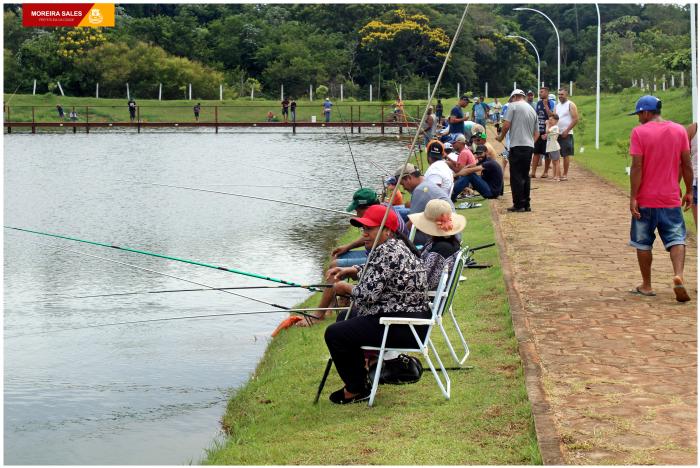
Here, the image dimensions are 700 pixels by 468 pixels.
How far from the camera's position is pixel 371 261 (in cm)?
654

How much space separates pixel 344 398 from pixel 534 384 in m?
1.15

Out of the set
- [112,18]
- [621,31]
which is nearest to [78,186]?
[112,18]

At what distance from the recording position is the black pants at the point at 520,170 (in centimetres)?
1395

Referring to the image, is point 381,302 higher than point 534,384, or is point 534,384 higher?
point 381,302

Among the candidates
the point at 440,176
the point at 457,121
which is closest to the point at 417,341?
the point at 440,176

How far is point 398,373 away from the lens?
23.1 ft

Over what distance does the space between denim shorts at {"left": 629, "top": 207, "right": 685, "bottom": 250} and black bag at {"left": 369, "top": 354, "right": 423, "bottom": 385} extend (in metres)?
2.61

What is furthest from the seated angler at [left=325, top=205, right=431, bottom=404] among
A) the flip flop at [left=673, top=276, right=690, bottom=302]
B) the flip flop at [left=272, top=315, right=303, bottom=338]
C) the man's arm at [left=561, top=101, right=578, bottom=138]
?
the man's arm at [left=561, top=101, right=578, bottom=138]

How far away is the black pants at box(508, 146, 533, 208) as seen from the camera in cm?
1395

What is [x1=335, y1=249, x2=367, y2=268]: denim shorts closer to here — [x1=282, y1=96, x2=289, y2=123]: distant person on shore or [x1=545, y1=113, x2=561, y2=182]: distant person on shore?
[x1=545, y1=113, x2=561, y2=182]: distant person on shore

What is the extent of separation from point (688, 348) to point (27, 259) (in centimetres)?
1033

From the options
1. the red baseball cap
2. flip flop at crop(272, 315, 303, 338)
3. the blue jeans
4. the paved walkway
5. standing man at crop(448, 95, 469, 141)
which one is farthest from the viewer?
standing man at crop(448, 95, 469, 141)

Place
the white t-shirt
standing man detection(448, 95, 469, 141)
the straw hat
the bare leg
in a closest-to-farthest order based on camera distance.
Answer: the straw hat, the bare leg, the white t-shirt, standing man detection(448, 95, 469, 141)

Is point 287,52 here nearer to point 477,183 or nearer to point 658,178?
point 477,183
